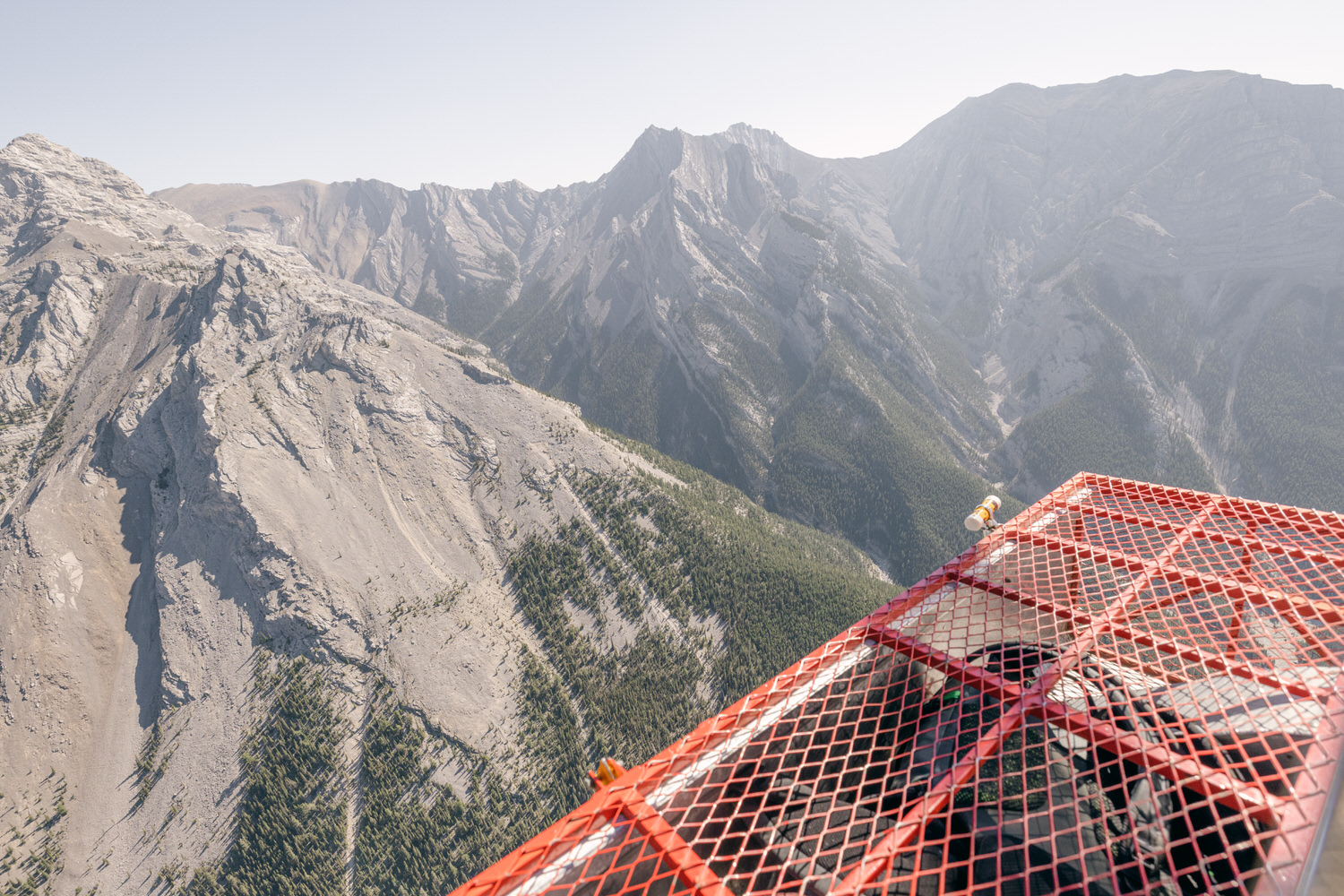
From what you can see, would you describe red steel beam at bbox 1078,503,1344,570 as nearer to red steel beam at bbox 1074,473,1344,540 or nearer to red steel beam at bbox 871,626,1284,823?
red steel beam at bbox 1074,473,1344,540

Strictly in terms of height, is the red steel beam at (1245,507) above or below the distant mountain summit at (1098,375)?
above

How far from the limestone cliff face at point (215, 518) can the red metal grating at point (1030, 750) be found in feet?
208

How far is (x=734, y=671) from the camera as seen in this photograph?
71875mm

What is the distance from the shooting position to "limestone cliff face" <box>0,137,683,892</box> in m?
54.2

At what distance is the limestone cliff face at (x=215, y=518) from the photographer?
5425 cm

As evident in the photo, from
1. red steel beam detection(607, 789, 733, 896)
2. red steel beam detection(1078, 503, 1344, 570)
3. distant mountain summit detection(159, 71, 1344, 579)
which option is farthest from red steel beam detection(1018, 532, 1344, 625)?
distant mountain summit detection(159, 71, 1344, 579)

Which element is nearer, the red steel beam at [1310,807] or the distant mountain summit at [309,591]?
the red steel beam at [1310,807]

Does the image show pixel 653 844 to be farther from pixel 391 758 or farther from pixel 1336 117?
pixel 1336 117

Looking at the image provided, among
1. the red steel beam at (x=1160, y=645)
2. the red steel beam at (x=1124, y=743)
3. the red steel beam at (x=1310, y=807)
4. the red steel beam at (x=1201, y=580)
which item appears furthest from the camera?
the red steel beam at (x=1201, y=580)

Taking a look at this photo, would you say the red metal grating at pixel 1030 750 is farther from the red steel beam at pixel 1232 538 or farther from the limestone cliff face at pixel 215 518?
the limestone cliff face at pixel 215 518

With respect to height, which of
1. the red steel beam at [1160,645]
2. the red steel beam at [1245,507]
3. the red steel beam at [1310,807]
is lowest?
the red steel beam at [1245,507]

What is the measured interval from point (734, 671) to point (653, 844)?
7017 centimetres

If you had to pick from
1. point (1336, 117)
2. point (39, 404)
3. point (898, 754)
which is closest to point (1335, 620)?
point (898, 754)

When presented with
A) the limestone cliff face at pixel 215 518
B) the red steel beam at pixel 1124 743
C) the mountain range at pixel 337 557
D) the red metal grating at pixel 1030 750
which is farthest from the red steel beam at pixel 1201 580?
the limestone cliff face at pixel 215 518
